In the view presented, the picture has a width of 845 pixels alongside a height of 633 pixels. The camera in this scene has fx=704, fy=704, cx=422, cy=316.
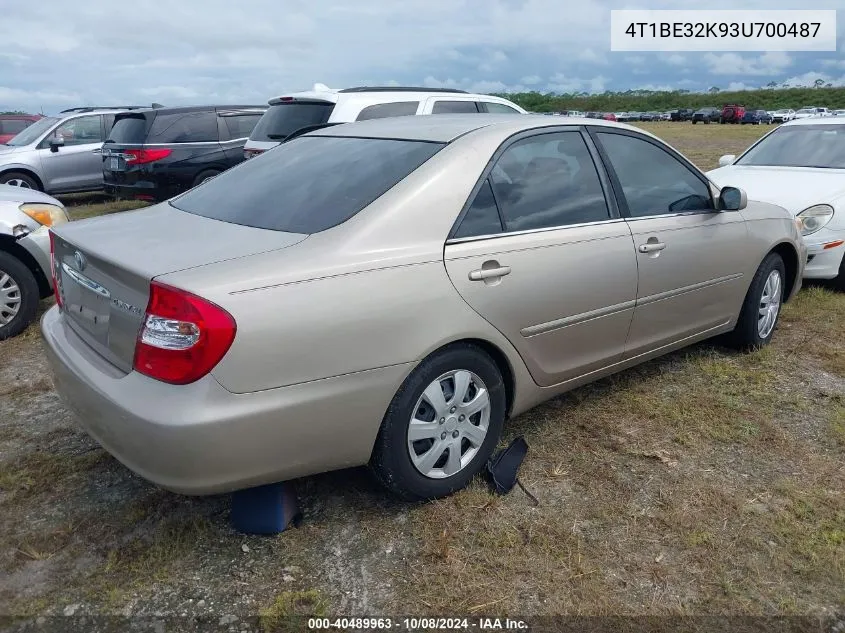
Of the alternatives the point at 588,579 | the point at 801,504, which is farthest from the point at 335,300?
the point at 801,504

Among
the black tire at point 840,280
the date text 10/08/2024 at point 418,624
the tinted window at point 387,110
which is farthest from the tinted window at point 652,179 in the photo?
the tinted window at point 387,110

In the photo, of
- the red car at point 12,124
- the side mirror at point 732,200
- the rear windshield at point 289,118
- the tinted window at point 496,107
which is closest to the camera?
the side mirror at point 732,200

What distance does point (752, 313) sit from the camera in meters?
4.51

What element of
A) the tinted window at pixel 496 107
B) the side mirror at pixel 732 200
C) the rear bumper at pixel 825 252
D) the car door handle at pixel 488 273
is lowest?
the rear bumper at pixel 825 252

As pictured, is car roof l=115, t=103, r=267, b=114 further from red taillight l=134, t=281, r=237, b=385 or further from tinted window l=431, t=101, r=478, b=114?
red taillight l=134, t=281, r=237, b=385

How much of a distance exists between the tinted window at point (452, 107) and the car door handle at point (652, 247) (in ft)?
14.9

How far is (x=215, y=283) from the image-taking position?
2.30 meters

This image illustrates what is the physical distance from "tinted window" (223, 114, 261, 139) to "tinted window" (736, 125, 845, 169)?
720cm

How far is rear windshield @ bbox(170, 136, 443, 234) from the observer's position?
2.84 meters

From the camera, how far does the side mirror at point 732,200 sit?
408 cm

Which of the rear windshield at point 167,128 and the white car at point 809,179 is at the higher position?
the rear windshield at point 167,128

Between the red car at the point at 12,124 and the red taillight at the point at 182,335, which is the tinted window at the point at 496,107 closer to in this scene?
the red taillight at the point at 182,335

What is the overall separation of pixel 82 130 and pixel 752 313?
38.8 feet

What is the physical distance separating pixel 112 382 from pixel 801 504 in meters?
2.77
